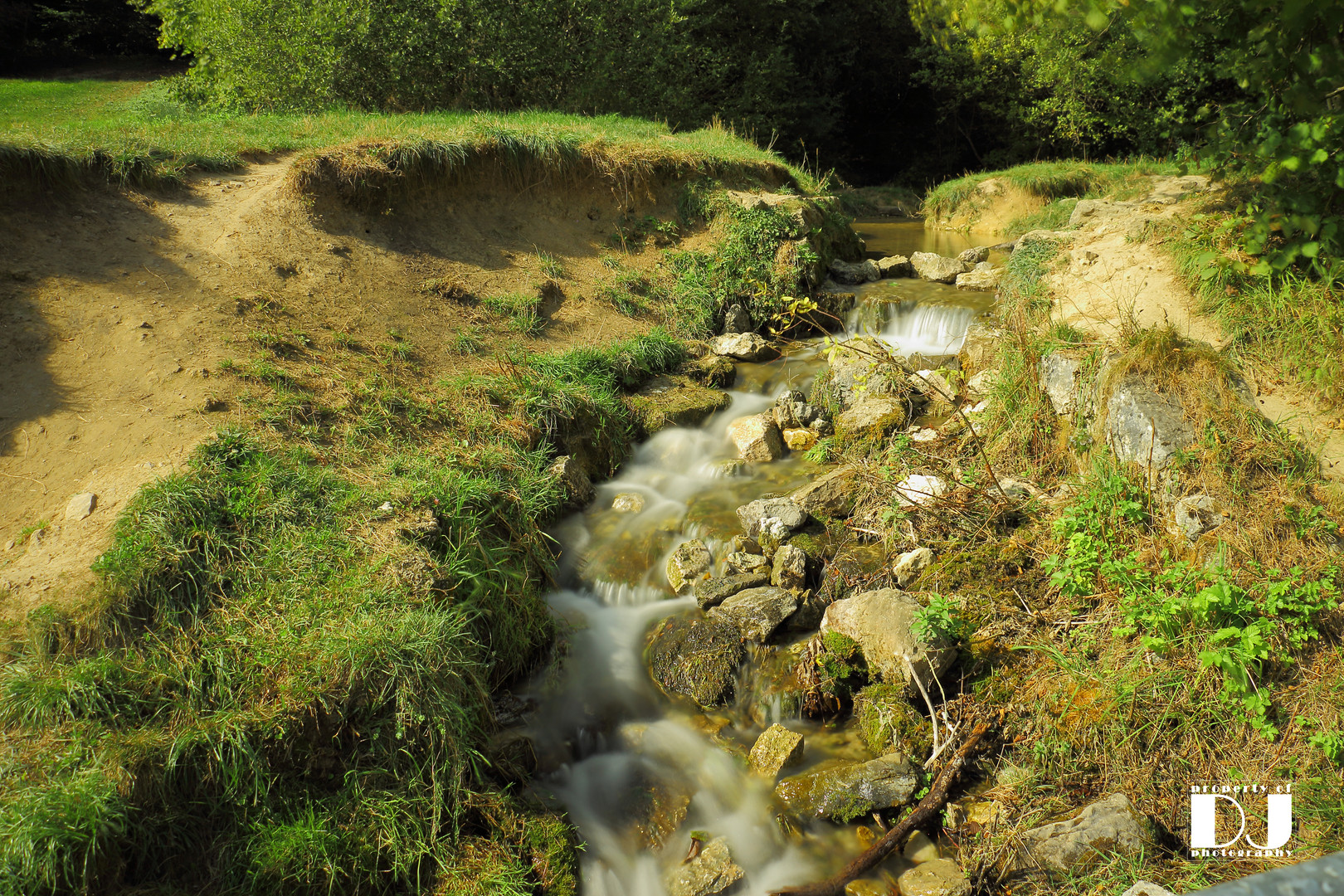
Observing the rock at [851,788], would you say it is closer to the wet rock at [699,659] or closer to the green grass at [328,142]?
the wet rock at [699,659]

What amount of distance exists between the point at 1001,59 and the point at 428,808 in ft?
76.0

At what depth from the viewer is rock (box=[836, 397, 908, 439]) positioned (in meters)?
6.91

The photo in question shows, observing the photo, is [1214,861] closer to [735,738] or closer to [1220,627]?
[1220,627]

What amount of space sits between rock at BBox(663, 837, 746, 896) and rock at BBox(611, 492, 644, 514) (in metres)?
2.98

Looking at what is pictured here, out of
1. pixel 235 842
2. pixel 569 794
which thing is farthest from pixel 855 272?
pixel 235 842

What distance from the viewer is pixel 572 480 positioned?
6496 millimetres

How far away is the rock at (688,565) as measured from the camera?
5730 millimetres

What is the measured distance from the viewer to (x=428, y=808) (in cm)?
383

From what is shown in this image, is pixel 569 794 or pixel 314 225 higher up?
pixel 314 225

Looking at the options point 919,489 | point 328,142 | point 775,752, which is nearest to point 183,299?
point 328,142

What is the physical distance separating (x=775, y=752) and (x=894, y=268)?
892 centimetres

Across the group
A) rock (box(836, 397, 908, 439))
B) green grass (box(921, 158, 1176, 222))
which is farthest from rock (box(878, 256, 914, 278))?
rock (box(836, 397, 908, 439))

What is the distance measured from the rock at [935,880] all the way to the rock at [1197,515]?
2.43 meters

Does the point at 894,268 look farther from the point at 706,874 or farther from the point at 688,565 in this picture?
the point at 706,874
